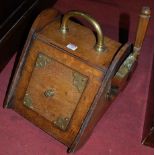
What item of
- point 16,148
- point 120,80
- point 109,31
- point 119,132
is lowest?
point 16,148

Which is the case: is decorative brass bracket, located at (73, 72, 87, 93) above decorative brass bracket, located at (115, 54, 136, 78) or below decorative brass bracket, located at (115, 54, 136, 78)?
below

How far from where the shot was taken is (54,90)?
1457mm

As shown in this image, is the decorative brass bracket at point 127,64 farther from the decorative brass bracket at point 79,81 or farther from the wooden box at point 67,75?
the decorative brass bracket at point 79,81

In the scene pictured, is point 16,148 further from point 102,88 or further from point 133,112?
point 133,112

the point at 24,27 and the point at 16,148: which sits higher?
the point at 24,27

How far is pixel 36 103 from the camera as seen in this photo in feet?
4.97

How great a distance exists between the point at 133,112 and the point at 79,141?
1.40ft

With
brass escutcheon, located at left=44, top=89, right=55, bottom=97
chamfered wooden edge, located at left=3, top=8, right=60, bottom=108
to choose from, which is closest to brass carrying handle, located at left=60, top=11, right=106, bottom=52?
chamfered wooden edge, located at left=3, top=8, right=60, bottom=108

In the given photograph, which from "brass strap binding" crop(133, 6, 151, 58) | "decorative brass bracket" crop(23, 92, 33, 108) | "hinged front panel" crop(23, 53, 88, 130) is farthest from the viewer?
"decorative brass bracket" crop(23, 92, 33, 108)

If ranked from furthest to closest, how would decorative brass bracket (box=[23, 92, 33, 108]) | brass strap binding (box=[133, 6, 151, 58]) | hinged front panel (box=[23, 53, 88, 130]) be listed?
decorative brass bracket (box=[23, 92, 33, 108])
hinged front panel (box=[23, 53, 88, 130])
brass strap binding (box=[133, 6, 151, 58])

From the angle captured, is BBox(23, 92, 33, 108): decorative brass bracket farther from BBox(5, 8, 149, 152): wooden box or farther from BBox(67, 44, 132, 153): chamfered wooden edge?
BBox(67, 44, 132, 153): chamfered wooden edge

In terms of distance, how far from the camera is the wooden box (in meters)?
1.36

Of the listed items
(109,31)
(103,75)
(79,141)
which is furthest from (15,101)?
(109,31)

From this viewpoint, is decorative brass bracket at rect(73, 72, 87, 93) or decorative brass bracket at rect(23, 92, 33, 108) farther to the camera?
decorative brass bracket at rect(23, 92, 33, 108)
